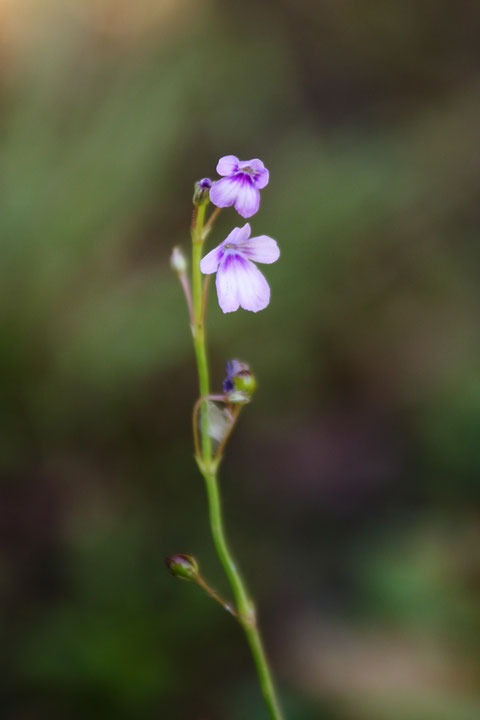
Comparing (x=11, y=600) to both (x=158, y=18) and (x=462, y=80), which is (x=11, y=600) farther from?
(x=462, y=80)

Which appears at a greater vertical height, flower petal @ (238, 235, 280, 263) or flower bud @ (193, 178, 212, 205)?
flower petal @ (238, 235, 280, 263)

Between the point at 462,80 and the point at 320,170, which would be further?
the point at 462,80

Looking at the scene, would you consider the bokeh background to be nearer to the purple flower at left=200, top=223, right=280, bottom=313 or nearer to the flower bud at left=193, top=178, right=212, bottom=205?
the purple flower at left=200, top=223, right=280, bottom=313

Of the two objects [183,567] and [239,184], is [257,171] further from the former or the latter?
[183,567]

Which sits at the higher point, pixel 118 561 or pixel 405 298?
pixel 405 298

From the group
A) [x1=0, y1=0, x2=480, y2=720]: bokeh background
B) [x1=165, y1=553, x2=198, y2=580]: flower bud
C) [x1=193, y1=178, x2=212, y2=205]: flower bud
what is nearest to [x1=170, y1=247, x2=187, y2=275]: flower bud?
[x1=193, y1=178, x2=212, y2=205]: flower bud

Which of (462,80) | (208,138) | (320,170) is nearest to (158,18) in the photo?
(208,138)

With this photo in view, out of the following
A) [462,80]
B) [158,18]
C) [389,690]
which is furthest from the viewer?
[462,80]

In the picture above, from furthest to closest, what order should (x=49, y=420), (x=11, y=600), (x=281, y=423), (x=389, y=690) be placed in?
(x=281, y=423)
(x=49, y=420)
(x=11, y=600)
(x=389, y=690)
